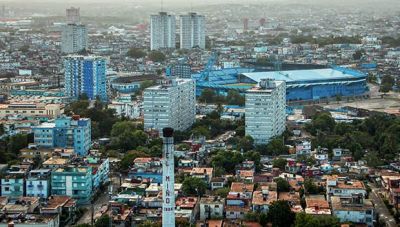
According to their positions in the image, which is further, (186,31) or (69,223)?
(186,31)

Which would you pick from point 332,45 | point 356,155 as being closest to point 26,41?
point 332,45

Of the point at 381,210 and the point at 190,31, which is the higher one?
the point at 190,31

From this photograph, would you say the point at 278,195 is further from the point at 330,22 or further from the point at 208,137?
the point at 330,22

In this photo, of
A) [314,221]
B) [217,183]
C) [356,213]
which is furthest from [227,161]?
[314,221]

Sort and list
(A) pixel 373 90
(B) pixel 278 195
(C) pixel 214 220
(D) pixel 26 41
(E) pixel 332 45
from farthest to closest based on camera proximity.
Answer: (D) pixel 26 41
(E) pixel 332 45
(A) pixel 373 90
(B) pixel 278 195
(C) pixel 214 220

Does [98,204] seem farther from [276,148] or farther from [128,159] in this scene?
[276,148]

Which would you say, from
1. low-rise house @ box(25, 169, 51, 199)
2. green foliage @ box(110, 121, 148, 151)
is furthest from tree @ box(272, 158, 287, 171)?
low-rise house @ box(25, 169, 51, 199)

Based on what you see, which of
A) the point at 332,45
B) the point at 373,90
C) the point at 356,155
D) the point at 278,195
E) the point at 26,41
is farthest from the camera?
the point at 26,41
